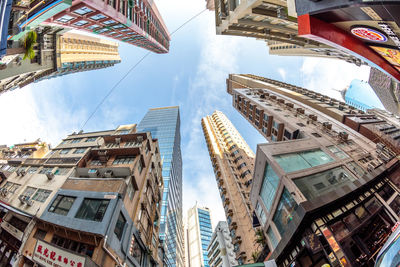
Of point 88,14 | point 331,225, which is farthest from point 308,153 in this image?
point 88,14

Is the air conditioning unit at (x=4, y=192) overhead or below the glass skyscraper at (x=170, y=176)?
overhead

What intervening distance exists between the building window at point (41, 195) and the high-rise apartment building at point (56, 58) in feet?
40.2

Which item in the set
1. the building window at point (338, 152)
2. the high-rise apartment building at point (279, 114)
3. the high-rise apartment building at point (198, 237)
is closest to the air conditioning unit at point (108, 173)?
the high-rise apartment building at point (279, 114)

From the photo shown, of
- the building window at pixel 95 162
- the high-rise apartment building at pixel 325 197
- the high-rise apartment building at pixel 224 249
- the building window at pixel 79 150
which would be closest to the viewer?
the high-rise apartment building at pixel 325 197

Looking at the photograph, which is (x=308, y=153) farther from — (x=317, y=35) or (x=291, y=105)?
(x=291, y=105)

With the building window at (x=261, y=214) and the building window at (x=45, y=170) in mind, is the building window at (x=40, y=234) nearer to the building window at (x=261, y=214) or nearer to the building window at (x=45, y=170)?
the building window at (x=45, y=170)

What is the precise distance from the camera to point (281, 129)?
25.3 metres

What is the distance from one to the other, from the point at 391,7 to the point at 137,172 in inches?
879

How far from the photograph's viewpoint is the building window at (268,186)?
15.0 metres

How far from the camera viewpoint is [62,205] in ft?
46.8

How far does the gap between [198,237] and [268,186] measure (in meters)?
74.6

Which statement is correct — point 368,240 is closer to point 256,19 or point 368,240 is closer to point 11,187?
point 256,19

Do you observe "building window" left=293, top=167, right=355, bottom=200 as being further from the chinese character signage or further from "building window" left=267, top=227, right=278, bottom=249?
the chinese character signage

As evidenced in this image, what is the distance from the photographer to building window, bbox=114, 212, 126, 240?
13073 mm
